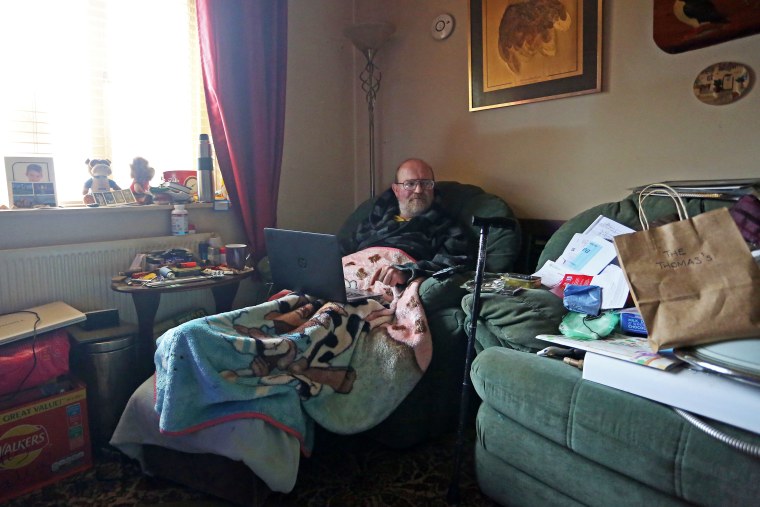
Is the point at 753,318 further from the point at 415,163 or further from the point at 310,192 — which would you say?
the point at 310,192

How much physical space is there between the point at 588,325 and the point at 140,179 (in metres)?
1.95

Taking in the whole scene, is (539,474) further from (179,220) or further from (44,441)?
(179,220)

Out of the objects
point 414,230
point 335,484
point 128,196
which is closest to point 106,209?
point 128,196

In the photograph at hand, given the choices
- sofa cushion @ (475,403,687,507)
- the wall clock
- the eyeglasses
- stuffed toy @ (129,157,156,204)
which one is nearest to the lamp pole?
the wall clock

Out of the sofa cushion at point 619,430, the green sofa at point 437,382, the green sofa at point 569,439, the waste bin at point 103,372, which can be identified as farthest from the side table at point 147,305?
the sofa cushion at point 619,430

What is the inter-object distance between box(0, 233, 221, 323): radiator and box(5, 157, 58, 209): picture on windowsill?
0.18m

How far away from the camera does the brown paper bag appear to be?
0.90 meters

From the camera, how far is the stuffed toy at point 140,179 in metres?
2.11

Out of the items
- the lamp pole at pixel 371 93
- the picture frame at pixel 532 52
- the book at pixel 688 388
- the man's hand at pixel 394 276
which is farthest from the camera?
the lamp pole at pixel 371 93

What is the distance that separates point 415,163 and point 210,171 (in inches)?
39.8

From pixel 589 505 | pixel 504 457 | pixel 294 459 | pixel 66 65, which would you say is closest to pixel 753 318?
pixel 589 505

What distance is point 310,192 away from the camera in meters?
2.84

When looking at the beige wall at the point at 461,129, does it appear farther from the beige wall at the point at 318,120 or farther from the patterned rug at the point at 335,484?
the patterned rug at the point at 335,484

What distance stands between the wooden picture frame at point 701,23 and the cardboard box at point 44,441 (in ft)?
8.12
